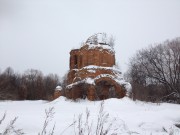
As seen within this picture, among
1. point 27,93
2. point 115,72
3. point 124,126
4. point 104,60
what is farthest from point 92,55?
point 27,93

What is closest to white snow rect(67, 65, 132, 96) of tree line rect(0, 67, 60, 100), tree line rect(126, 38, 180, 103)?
tree line rect(126, 38, 180, 103)

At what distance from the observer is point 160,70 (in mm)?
31641

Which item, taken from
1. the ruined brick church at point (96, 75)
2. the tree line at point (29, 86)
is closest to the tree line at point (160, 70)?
the ruined brick church at point (96, 75)

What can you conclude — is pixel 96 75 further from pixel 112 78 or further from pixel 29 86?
pixel 29 86

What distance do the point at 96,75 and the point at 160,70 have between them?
1349 centimetres

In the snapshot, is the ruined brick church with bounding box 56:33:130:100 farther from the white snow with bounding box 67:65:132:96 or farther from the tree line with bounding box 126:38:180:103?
the tree line with bounding box 126:38:180:103

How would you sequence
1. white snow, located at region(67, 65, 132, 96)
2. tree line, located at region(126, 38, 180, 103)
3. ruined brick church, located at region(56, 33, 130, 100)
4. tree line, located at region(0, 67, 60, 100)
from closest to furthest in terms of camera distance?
white snow, located at region(67, 65, 132, 96) → ruined brick church, located at region(56, 33, 130, 100) → tree line, located at region(126, 38, 180, 103) → tree line, located at region(0, 67, 60, 100)

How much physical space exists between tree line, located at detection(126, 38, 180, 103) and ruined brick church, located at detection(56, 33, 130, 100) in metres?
7.51

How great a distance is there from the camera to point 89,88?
20828mm

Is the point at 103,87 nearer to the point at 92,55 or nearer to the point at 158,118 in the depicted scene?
the point at 92,55

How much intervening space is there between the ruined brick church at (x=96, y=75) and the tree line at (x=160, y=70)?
7.51 metres

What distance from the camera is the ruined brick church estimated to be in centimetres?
2133

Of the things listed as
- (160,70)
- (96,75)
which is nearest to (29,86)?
(160,70)

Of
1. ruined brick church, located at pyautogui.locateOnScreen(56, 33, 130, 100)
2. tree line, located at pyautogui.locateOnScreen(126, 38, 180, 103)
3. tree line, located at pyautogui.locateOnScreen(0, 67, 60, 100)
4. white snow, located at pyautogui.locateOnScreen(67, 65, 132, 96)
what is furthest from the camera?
tree line, located at pyautogui.locateOnScreen(0, 67, 60, 100)
